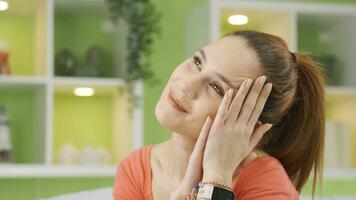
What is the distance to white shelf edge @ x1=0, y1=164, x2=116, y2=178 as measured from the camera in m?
3.18

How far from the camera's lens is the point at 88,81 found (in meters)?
3.32

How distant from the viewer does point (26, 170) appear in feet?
10.5

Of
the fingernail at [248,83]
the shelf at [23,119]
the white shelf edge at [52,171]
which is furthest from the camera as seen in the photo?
Answer: the shelf at [23,119]

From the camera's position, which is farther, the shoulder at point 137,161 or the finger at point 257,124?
the shoulder at point 137,161

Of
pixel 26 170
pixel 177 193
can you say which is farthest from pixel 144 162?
pixel 26 170

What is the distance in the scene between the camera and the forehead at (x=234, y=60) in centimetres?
148

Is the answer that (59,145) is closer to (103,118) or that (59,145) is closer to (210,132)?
(103,118)

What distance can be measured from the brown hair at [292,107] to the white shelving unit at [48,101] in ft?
5.35

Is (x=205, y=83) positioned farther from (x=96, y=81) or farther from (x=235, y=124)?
(x=96, y=81)

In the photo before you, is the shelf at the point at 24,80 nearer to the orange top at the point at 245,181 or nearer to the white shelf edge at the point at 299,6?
the white shelf edge at the point at 299,6

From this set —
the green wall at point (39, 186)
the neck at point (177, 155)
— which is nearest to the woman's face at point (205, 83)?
the neck at point (177, 155)

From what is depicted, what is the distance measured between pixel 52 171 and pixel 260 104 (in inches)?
73.5

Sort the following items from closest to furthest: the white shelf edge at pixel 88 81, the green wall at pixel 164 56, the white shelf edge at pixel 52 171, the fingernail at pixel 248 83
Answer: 1. the fingernail at pixel 248 83
2. the white shelf edge at pixel 52 171
3. the white shelf edge at pixel 88 81
4. the green wall at pixel 164 56

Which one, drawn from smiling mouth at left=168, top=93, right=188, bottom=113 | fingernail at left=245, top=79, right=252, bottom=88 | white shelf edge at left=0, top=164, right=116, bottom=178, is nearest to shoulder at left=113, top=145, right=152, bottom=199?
smiling mouth at left=168, top=93, right=188, bottom=113
